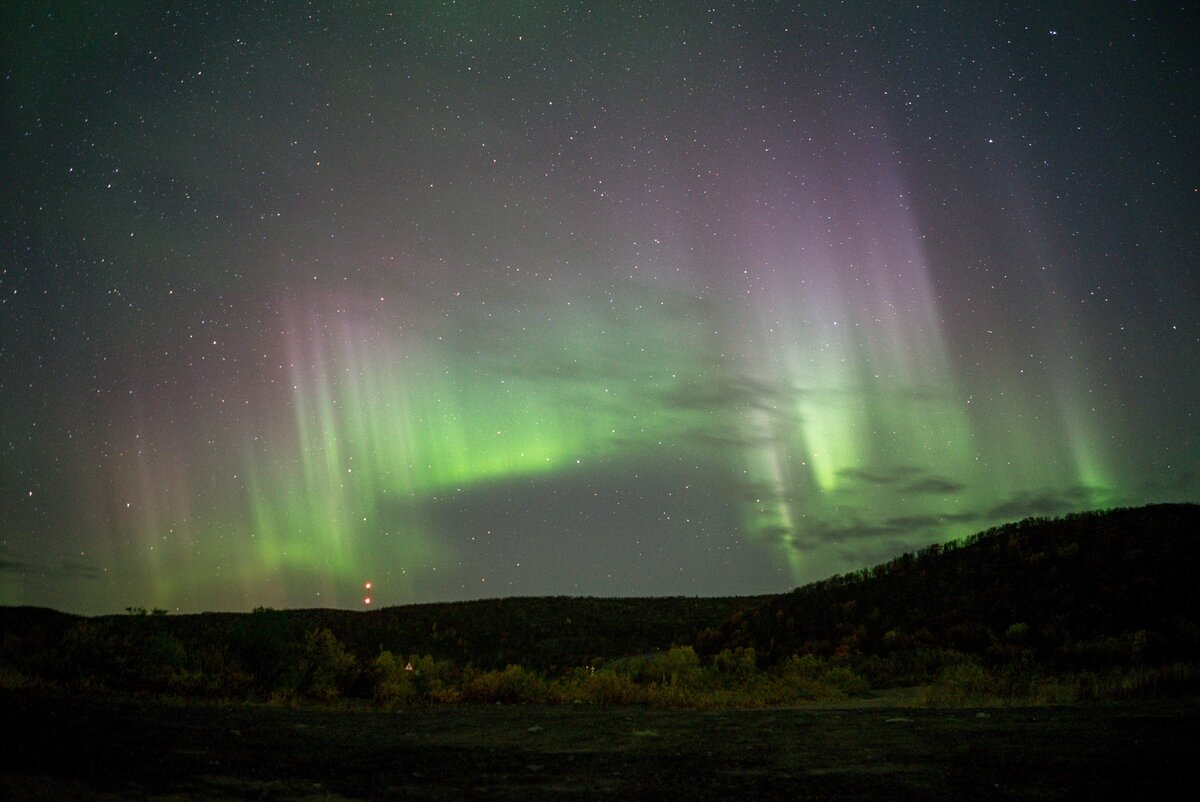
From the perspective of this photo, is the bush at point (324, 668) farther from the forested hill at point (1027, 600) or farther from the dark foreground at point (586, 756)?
the forested hill at point (1027, 600)

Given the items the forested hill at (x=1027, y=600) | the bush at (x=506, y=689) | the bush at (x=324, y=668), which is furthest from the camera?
the forested hill at (x=1027, y=600)

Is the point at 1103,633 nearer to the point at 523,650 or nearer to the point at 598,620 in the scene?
the point at 523,650

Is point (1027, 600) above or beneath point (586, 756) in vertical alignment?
beneath

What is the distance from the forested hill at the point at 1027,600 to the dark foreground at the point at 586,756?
46.0ft

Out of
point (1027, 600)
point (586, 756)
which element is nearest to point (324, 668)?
point (586, 756)

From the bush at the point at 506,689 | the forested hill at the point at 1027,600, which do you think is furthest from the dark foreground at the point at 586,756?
the forested hill at the point at 1027,600

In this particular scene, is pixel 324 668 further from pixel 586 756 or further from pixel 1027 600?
pixel 1027 600

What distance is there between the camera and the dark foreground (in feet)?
20.8

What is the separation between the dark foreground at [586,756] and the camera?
634 cm

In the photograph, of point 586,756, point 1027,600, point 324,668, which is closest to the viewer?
point 586,756

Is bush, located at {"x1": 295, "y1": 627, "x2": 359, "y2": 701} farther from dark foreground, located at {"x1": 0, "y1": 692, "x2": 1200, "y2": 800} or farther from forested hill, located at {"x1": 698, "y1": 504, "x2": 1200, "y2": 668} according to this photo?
forested hill, located at {"x1": 698, "y1": 504, "x2": 1200, "y2": 668}

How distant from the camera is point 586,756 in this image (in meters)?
8.52

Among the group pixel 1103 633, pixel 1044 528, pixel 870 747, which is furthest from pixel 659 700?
pixel 1044 528

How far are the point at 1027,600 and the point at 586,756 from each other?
1023 inches
